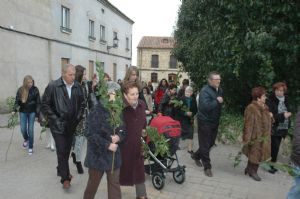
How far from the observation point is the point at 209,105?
6309 mm

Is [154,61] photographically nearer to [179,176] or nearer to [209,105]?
[209,105]

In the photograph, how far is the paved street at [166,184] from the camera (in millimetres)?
5383

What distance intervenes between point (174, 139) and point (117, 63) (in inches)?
1029

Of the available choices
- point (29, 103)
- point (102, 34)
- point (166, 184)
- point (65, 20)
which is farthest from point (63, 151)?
point (102, 34)

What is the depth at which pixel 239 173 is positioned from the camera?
22.1 feet

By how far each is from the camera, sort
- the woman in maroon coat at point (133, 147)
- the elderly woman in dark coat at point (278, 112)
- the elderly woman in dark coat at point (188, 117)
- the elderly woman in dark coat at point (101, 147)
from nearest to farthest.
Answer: the elderly woman in dark coat at point (101, 147) < the woman in maroon coat at point (133, 147) < the elderly woman in dark coat at point (278, 112) < the elderly woman in dark coat at point (188, 117)

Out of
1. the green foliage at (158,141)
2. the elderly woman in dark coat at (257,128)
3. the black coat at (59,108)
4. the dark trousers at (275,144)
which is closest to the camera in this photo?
the green foliage at (158,141)

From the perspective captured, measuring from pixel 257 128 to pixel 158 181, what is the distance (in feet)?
6.53

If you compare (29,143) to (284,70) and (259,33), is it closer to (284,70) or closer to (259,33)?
(259,33)

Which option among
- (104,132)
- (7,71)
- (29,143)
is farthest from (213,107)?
(7,71)

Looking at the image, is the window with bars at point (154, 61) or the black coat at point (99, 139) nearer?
the black coat at point (99, 139)

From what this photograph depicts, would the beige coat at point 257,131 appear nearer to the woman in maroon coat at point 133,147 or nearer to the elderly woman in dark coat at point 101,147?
the woman in maroon coat at point 133,147

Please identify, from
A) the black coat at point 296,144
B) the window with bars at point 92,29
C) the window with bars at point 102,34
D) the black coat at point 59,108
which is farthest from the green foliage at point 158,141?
the window with bars at point 102,34

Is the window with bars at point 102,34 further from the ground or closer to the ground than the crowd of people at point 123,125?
further from the ground
